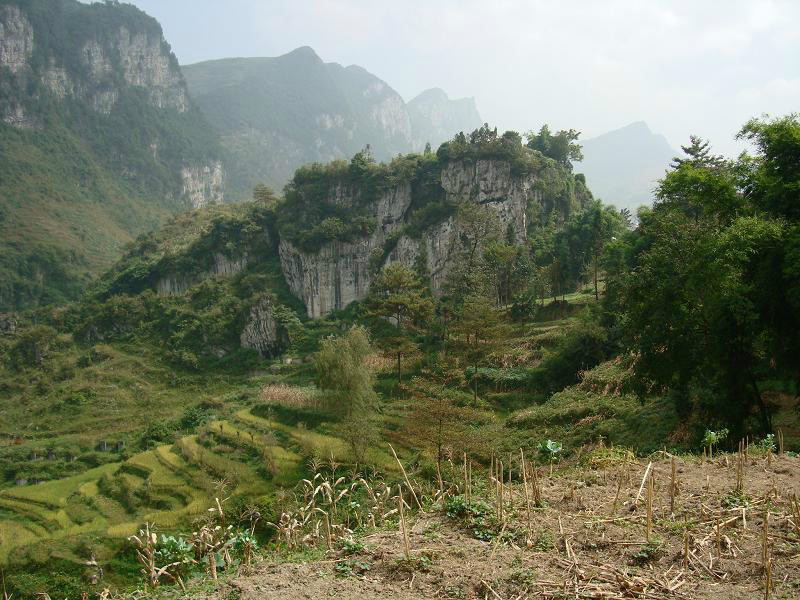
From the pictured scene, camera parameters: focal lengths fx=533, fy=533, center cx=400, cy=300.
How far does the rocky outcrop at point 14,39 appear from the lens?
114 m

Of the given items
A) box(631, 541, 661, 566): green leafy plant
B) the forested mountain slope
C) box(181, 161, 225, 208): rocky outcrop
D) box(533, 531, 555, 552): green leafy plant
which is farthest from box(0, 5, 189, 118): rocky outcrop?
box(631, 541, 661, 566): green leafy plant

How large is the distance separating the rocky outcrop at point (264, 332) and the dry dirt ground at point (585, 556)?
138 feet

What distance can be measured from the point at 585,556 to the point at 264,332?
44.6 metres

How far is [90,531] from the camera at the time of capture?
1808cm

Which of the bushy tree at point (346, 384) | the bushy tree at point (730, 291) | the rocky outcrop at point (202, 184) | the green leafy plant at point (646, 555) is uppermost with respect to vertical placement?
the rocky outcrop at point (202, 184)

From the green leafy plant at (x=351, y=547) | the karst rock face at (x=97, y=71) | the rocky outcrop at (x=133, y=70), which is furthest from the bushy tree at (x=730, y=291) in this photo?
the rocky outcrop at (x=133, y=70)

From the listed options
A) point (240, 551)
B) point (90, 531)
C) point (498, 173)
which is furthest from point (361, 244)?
point (240, 551)

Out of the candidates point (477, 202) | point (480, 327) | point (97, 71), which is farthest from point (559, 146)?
point (97, 71)

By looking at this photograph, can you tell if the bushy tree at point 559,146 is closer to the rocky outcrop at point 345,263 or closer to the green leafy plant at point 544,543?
the rocky outcrop at point 345,263

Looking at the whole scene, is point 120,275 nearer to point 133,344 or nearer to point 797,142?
point 133,344

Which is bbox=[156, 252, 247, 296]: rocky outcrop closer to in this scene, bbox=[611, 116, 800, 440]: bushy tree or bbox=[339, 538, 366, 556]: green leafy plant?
bbox=[611, 116, 800, 440]: bushy tree

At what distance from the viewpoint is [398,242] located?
48.7 m

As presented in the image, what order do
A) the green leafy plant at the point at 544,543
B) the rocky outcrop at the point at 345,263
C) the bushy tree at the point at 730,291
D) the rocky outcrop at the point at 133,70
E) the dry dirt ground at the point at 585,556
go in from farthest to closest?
the rocky outcrop at the point at 133,70, the rocky outcrop at the point at 345,263, the bushy tree at the point at 730,291, the green leafy plant at the point at 544,543, the dry dirt ground at the point at 585,556

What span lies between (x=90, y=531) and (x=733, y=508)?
65.0ft
